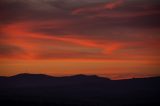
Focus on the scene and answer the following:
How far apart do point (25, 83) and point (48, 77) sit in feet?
27.0

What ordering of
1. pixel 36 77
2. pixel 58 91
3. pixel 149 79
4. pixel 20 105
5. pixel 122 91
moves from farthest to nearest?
pixel 36 77 < pixel 149 79 < pixel 58 91 < pixel 122 91 < pixel 20 105

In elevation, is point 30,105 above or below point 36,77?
below

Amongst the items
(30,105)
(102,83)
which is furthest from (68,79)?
(30,105)

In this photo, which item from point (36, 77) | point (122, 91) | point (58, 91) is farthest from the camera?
point (36, 77)

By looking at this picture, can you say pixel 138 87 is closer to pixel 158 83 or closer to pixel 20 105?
pixel 158 83

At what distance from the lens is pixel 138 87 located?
6103 centimetres

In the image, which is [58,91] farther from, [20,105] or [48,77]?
[20,105]

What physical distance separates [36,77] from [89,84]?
10.3 m

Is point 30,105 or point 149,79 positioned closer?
point 30,105

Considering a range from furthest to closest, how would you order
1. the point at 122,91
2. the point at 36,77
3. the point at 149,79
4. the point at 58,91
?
the point at 36,77 → the point at 149,79 → the point at 58,91 → the point at 122,91

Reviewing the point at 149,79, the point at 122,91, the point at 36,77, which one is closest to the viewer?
the point at 122,91

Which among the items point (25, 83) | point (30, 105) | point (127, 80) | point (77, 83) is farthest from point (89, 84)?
point (30, 105)

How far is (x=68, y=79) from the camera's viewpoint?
230 feet

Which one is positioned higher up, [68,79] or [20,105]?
[68,79]
